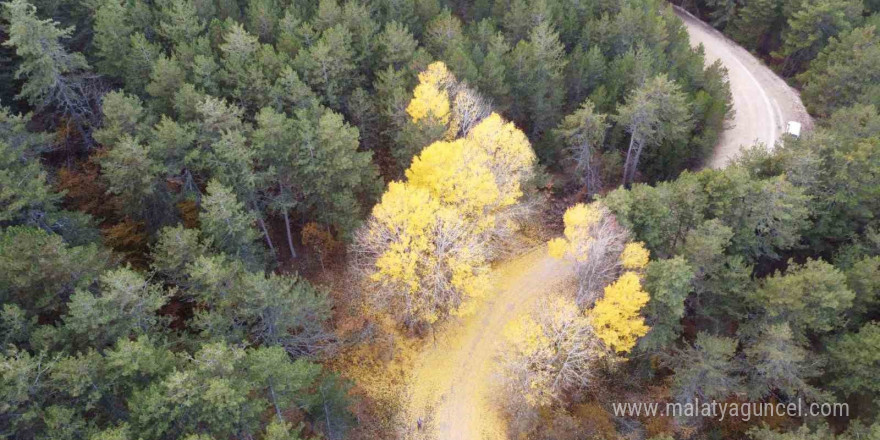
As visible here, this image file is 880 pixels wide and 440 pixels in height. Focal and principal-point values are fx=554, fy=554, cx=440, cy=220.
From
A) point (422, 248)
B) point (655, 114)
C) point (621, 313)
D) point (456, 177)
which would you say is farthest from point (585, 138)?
point (422, 248)

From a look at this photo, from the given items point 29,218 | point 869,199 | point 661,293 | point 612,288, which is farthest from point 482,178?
point 869,199

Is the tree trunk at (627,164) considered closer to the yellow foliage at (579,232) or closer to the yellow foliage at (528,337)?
the yellow foliage at (579,232)

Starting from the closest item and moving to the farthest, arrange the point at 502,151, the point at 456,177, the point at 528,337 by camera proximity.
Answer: the point at 528,337
the point at 456,177
the point at 502,151

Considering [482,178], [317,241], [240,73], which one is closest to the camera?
[482,178]

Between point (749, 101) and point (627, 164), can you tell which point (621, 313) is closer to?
point (627, 164)

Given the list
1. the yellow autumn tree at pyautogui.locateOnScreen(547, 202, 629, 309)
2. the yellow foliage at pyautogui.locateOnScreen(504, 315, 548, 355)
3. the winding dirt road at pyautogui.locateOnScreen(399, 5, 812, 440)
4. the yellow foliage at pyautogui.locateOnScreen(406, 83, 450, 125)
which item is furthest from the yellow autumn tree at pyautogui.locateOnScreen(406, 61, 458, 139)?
the yellow foliage at pyautogui.locateOnScreen(504, 315, 548, 355)

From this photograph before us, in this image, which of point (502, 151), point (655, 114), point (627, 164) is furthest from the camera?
point (627, 164)

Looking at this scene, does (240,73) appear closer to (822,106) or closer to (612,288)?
(612,288)
